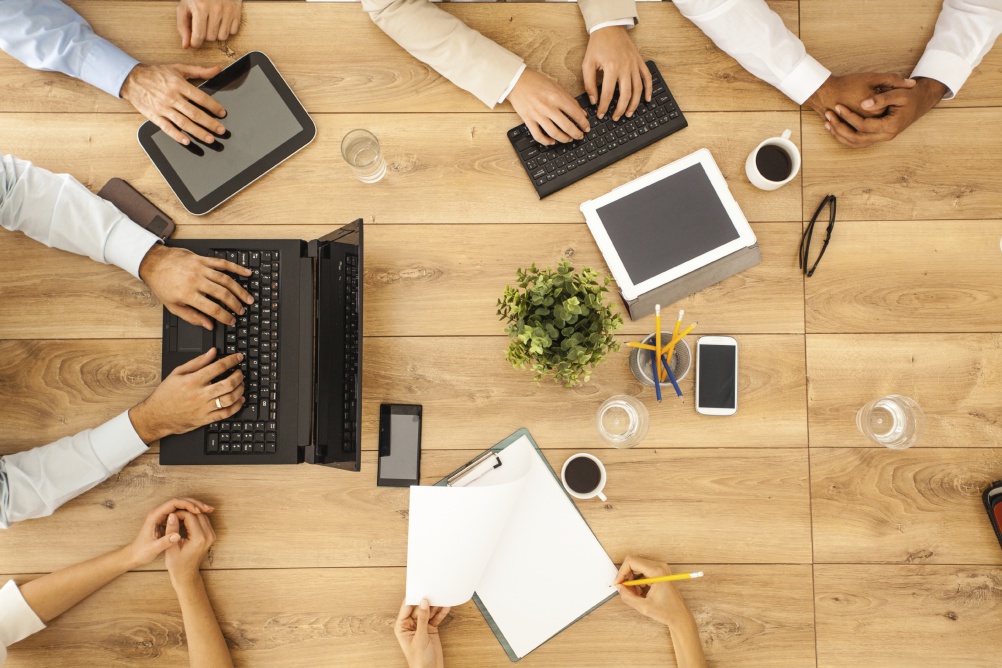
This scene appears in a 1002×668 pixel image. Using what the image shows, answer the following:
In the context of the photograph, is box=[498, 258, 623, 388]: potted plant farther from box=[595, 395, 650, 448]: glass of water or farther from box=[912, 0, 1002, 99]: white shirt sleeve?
box=[912, 0, 1002, 99]: white shirt sleeve

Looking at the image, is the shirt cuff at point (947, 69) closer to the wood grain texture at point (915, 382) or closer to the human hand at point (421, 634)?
the wood grain texture at point (915, 382)

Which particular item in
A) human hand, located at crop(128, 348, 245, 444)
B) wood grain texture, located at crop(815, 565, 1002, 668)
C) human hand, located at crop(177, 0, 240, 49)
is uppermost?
human hand, located at crop(177, 0, 240, 49)

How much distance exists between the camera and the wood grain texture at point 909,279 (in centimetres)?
132

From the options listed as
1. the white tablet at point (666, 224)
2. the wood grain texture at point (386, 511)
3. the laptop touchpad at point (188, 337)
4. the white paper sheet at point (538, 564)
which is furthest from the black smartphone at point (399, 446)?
the white tablet at point (666, 224)

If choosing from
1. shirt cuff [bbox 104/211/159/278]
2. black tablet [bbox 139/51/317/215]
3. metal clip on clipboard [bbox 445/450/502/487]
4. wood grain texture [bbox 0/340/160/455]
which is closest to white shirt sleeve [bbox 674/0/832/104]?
black tablet [bbox 139/51/317/215]

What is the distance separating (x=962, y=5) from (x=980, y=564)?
3.83 feet

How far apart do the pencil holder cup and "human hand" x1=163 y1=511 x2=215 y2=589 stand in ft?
3.07

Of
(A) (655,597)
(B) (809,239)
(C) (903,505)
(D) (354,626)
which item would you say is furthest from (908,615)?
(D) (354,626)

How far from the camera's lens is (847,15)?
53.6 inches

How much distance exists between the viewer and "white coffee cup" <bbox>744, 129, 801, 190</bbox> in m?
1.25

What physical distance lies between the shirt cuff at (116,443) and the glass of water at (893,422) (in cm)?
150

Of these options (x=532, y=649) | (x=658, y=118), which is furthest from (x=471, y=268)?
(x=532, y=649)

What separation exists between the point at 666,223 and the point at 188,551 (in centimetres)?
116

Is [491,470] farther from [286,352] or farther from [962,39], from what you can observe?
[962,39]
